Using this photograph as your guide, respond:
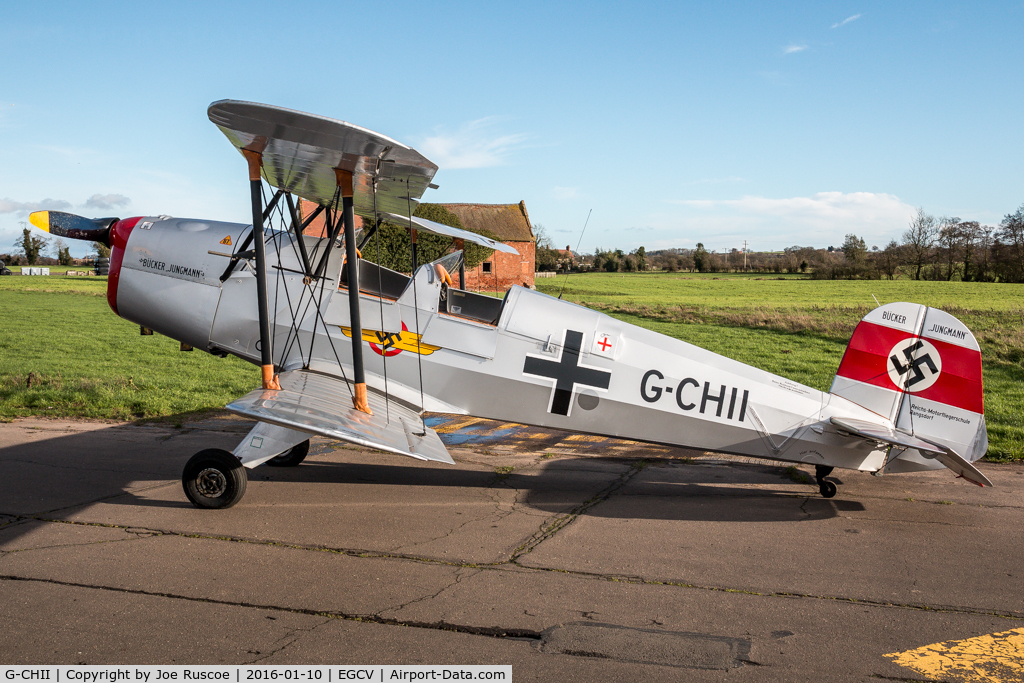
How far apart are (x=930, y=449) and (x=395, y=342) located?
4.74 m

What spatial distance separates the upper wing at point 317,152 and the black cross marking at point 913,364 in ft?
14.9

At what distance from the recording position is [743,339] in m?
21.8

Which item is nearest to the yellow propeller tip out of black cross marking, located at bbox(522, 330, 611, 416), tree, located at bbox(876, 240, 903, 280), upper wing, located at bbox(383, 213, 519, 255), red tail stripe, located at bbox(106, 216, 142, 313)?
red tail stripe, located at bbox(106, 216, 142, 313)

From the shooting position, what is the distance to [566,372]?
6.39 meters

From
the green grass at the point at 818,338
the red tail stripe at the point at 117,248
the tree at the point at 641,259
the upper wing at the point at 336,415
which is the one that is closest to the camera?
the upper wing at the point at 336,415

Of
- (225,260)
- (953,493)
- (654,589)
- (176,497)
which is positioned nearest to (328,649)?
(654,589)

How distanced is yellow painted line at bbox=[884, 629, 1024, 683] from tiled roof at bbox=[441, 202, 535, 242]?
180 ft

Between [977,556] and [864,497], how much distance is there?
146 cm

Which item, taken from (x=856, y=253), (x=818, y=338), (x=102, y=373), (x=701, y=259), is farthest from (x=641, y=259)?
(x=102, y=373)

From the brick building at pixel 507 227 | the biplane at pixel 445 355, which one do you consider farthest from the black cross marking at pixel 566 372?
the brick building at pixel 507 227

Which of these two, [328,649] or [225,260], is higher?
[225,260]

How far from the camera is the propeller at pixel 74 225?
7.33 metres

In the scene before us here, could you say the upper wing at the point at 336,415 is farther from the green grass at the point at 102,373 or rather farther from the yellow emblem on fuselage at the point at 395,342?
the green grass at the point at 102,373

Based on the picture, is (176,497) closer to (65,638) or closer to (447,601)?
(65,638)
